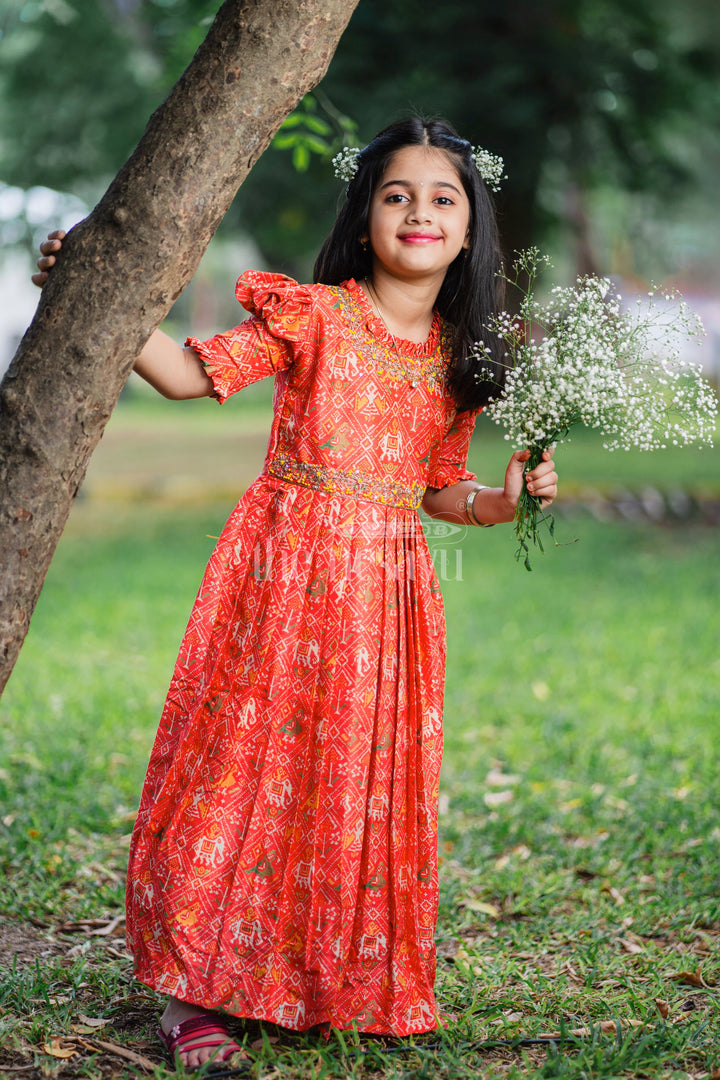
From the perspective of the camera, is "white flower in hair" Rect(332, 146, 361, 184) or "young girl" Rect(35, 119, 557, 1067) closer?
"young girl" Rect(35, 119, 557, 1067)

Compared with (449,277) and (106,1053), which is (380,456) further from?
(106,1053)

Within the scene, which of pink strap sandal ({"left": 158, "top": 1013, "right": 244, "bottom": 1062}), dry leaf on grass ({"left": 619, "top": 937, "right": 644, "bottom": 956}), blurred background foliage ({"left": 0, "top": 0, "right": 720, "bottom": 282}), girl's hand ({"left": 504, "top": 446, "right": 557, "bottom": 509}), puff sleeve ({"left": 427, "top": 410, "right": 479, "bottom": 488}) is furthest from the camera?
blurred background foliage ({"left": 0, "top": 0, "right": 720, "bottom": 282})

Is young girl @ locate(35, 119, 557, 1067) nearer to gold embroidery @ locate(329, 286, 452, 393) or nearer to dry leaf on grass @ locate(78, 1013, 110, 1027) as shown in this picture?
gold embroidery @ locate(329, 286, 452, 393)

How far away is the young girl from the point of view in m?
2.19

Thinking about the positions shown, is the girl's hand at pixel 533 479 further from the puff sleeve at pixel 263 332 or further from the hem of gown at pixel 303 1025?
the hem of gown at pixel 303 1025

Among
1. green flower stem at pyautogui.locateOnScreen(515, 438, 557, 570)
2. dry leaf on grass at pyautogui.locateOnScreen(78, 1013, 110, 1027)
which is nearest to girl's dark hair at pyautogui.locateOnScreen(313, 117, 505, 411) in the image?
green flower stem at pyautogui.locateOnScreen(515, 438, 557, 570)

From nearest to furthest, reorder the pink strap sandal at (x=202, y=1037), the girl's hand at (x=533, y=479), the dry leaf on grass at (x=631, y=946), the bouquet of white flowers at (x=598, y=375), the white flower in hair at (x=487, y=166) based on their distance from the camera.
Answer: the pink strap sandal at (x=202, y=1037), the bouquet of white flowers at (x=598, y=375), the girl's hand at (x=533, y=479), the white flower in hair at (x=487, y=166), the dry leaf on grass at (x=631, y=946)

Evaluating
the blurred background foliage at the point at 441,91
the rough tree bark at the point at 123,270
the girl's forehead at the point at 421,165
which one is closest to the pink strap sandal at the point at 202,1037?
the rough tree bark at the point at 123,270

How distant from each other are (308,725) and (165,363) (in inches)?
31.7

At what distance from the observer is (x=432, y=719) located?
2.34 metres

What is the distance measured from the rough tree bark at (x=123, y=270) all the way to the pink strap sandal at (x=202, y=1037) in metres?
0.79

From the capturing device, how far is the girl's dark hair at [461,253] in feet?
7.88

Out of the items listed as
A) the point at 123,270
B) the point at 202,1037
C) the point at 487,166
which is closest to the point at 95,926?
the point at 202,1037

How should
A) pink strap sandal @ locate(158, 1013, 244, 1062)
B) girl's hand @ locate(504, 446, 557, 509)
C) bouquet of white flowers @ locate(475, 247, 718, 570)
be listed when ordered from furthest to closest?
1. girl's hand @ locate(504, 446, 557, 509)
2. bouquet of white flowers @ locate(475, 247, 718, 570)
3. pink strap sandal @ locate(158, 1013, 244, 1062)
